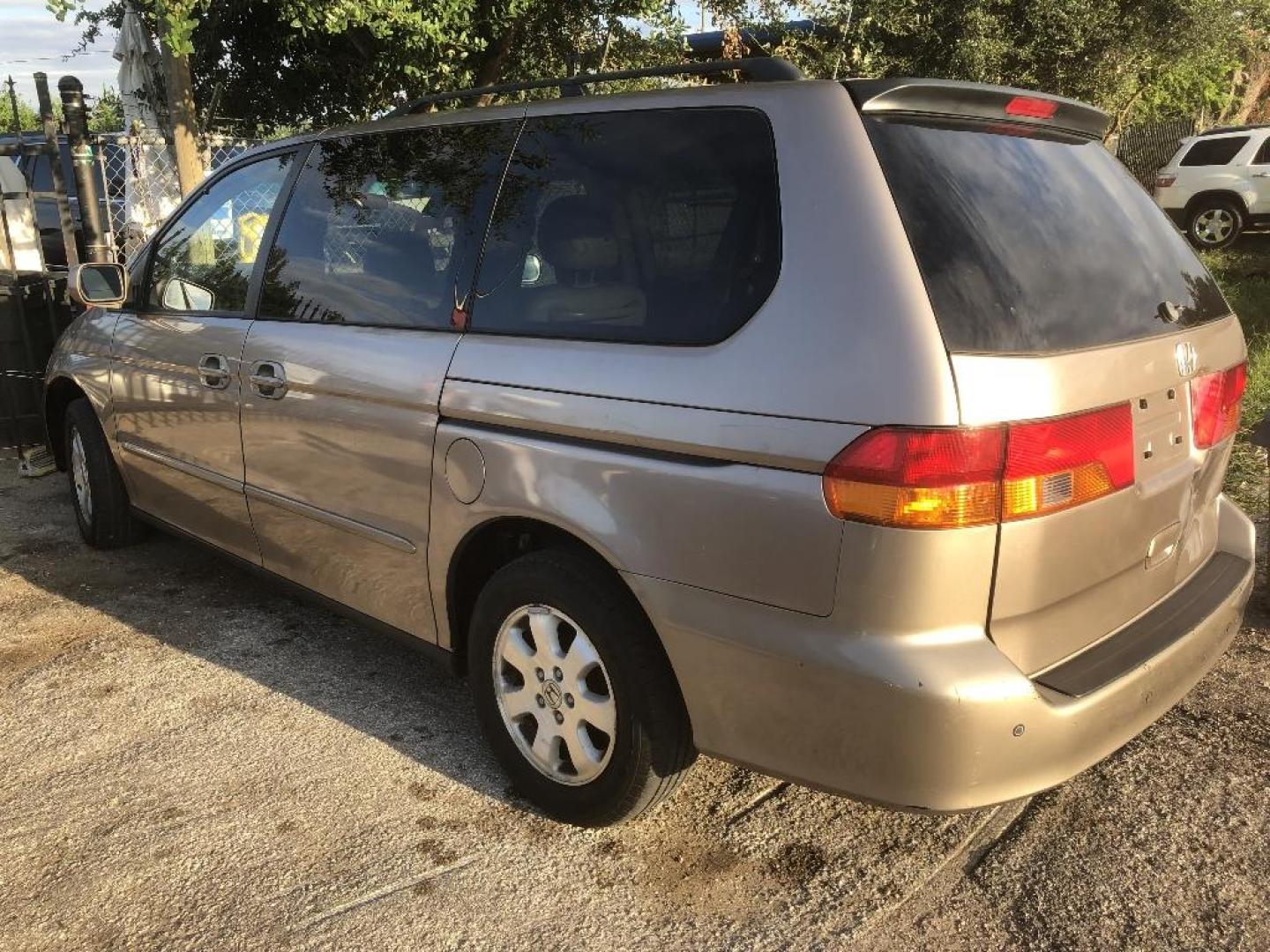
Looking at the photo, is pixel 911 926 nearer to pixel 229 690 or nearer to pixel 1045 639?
pixel 1045 639

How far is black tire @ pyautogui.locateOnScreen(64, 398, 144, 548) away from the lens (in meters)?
4.53

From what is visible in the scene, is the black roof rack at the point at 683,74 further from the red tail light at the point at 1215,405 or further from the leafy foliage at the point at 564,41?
the leafy foliage at the point at 564,41

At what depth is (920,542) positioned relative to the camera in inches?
74.7

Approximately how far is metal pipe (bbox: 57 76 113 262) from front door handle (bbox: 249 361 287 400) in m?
4.02

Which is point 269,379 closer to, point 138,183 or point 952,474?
point 952,474

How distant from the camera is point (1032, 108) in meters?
2.45

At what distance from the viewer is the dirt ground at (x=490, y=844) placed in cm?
230

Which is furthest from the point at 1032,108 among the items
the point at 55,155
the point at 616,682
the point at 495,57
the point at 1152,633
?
the point at 495,57

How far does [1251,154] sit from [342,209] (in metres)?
14.6

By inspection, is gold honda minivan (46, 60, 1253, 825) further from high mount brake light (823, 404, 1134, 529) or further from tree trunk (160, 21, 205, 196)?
tree trunk (160, 21, 205, 196)

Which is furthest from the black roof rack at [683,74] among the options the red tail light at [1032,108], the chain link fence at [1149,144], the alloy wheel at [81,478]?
the chain link fence at [1149,144]

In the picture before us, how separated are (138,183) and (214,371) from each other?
19.1 feet

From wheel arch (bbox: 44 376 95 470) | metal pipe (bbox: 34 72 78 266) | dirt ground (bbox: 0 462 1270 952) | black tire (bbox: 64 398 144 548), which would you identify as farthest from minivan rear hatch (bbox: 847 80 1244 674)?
metal pipe (bbox: 34 72 78 266)

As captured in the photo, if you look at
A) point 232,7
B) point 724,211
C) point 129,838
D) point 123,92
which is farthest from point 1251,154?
point 129,838
